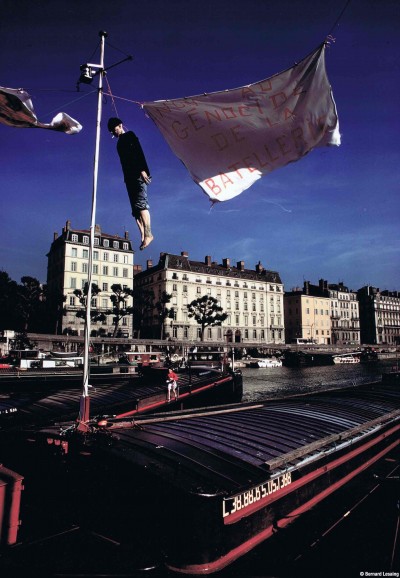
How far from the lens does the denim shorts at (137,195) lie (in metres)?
7.61

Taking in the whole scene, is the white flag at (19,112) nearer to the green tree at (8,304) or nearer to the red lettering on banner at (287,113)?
the red lettering on banner at (287,113)

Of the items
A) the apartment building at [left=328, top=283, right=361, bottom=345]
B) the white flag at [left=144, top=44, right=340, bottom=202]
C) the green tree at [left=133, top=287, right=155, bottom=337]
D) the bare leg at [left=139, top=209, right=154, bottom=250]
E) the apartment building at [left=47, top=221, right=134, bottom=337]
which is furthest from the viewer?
the apartment building at [left=328, top=283, right=361, bottom=345]

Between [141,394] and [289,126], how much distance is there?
13.5 metres

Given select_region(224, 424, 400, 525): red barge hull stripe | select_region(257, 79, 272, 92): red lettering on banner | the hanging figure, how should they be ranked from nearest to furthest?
select_region(224, 424, 400, 525): red barge hull stripe, the hanging figure, select_region(257, 79, 272, 92): red lettering on banner

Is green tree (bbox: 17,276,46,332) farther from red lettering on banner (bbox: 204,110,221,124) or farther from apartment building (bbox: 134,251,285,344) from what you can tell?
red lettering on banner (bbox: 204,110,221,124)

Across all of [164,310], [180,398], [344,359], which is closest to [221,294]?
[164,310]

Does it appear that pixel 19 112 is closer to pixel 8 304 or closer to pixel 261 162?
pixel 261 162

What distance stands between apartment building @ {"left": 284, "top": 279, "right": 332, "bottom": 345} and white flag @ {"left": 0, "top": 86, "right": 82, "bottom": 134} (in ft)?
400

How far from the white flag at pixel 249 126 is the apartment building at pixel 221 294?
289 feet

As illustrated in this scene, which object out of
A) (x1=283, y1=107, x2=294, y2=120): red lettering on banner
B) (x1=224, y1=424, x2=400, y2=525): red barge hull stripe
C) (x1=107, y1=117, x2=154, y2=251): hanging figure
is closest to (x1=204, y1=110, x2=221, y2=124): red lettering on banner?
(x1=283, y1=107, x2=294, y2=120): red lettering on banner

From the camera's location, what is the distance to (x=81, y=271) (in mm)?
89438

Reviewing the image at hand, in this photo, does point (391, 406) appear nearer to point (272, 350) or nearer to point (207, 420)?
point (207, 420)

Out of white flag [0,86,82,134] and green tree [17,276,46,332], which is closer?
white flag [0,86,82,134]

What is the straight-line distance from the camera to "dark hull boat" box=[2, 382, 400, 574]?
5.75 meters
